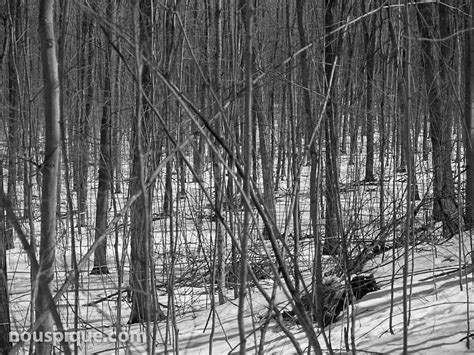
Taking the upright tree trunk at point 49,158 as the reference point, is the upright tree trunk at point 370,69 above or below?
above

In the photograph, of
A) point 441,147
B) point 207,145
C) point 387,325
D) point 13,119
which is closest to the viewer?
point 13,119

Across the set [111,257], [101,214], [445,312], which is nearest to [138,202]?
[445,312]

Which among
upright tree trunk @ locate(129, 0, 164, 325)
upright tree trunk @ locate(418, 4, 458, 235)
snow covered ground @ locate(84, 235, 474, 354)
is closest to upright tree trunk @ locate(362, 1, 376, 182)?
upright tree trunk @ locate(418, 4, 458, 235)

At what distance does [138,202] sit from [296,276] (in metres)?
1.61

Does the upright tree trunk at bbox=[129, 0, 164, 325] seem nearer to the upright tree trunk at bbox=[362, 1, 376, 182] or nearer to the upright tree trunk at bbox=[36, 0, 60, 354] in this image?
the upright tree trunk at bbox=[36, 0, 60, 354]

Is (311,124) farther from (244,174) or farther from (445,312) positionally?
(445,312)

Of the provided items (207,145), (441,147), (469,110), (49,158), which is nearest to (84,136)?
(49,158)

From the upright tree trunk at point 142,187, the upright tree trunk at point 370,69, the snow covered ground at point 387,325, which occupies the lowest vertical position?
the snow covered ground at point 387,325

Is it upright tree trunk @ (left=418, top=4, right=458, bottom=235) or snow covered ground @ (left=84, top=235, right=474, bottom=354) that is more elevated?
upright tree trunk @ (left=418, top=4, right=458, bottom=235)

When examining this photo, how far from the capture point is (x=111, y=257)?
7738mm

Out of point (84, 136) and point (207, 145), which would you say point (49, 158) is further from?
point (207, 145)

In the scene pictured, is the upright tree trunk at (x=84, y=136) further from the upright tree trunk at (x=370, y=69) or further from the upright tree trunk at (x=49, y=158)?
the upright tree trunk at (x=370, y=69)

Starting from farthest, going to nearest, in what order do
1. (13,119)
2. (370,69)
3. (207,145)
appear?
(207,145) < (13,119) < (370,69)

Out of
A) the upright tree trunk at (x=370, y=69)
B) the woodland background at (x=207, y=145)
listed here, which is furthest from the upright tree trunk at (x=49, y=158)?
the upright tree trunk at (x=370, y=69)
